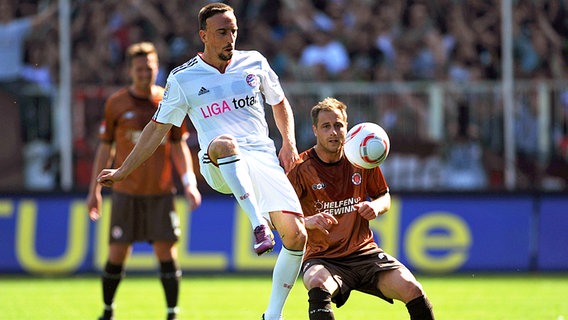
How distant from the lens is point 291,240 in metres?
7.62

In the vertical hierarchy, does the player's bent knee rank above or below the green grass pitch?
above

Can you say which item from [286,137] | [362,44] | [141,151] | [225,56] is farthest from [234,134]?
[362,44]

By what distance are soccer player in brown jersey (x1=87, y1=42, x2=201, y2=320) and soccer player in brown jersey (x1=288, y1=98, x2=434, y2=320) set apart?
8.36ft

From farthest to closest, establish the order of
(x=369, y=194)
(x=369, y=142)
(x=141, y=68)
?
(x=141, y=68), (x=369, y=194), (x=369, y=142)

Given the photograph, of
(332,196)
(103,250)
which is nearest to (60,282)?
(103,250)

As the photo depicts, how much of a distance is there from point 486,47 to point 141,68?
893 centimetres

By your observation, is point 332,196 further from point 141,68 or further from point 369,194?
point 141,68

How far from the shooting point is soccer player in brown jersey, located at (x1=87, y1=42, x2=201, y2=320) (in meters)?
10.3

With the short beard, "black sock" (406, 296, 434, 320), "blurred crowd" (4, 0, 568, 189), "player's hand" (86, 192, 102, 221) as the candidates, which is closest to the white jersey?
the short beard

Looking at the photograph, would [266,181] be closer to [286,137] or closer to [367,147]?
[286,137]

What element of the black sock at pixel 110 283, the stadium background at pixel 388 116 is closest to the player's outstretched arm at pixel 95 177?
the black sock at pixel 110 283

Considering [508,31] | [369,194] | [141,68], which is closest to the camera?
[369,194]

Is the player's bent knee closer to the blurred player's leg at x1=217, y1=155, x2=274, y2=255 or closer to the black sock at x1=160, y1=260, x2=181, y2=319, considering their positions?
the blurred player's leg at x1=217, y1=155, x2=274, y2=255

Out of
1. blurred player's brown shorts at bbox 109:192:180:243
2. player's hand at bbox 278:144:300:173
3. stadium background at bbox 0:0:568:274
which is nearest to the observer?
player's hand at bbox 278:144:300:173
